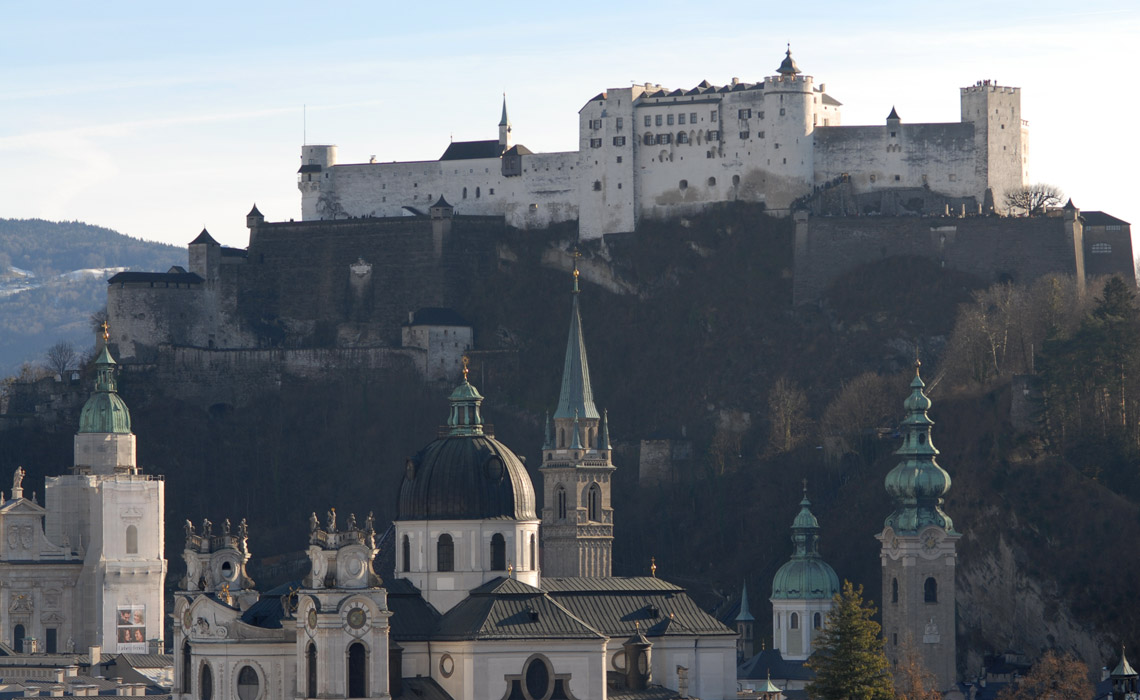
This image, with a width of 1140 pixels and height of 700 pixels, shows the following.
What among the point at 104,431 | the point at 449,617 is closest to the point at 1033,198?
the point at 104,431

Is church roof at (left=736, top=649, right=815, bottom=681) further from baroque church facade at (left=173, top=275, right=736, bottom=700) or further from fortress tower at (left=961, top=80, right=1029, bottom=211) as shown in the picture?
fortress tower at (left=961, top=80, right=1029, bottom=211)

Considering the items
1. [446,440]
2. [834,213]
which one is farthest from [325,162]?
[446,440]

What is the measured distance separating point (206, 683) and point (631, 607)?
1348cm

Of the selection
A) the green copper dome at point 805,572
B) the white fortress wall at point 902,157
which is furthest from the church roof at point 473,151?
the green copper dome at point 805,572

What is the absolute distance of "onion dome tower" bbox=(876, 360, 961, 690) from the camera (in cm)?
10669

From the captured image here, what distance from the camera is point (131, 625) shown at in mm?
105812

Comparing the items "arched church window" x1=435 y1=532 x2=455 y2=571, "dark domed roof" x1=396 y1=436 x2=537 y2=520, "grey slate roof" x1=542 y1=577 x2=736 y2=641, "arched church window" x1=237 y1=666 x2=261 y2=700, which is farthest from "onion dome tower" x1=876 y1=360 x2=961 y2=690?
"arched church window" x1=237 y1=666 x2=261 y2=700

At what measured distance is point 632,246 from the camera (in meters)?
145

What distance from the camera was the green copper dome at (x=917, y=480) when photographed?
4274 inches

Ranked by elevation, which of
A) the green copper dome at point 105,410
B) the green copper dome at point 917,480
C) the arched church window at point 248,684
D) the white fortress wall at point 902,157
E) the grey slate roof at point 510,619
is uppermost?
the white fortress wall at point 902,157

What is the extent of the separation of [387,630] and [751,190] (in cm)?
6909

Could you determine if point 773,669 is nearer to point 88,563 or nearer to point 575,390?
point 575,390

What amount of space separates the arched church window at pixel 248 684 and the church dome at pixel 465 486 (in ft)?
25.7

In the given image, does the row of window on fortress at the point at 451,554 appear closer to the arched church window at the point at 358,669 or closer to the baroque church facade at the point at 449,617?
the baroque church facade at the point at 449,617
